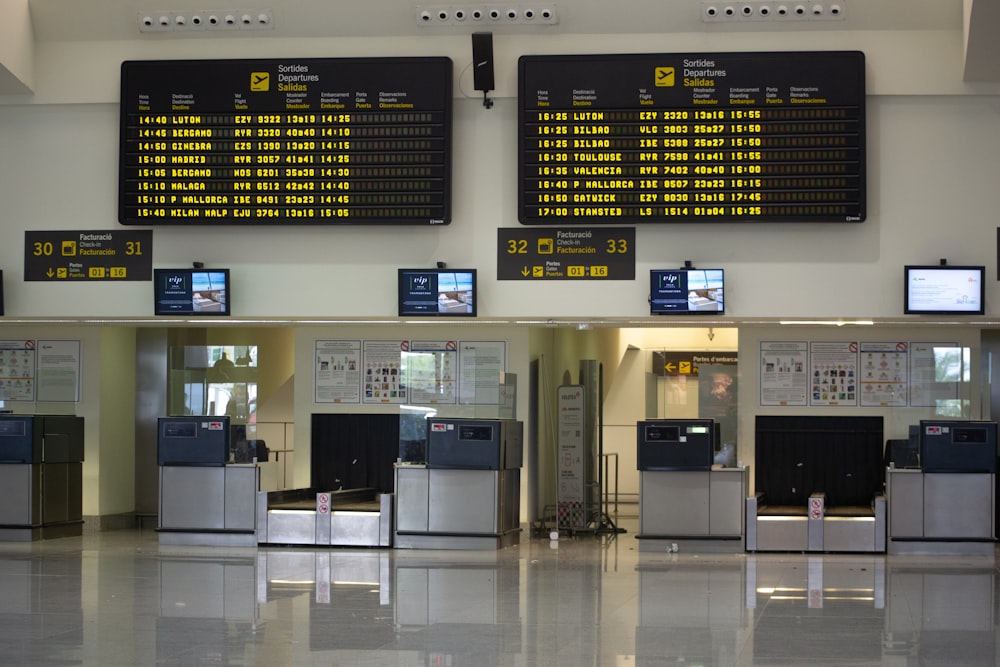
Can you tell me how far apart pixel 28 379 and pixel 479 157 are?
20.2 ft

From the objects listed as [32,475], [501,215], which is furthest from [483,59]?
[32,475]

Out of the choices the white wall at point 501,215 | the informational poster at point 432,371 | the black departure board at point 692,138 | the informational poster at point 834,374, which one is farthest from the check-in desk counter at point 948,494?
the informational poster at point 432,371

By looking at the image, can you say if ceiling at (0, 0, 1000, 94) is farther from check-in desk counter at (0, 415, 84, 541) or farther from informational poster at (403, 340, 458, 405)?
informational poster at (403, 340, 458, 405)

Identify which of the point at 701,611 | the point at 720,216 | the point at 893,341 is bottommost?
the point at 701,611

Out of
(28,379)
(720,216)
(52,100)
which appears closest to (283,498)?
(28,379)

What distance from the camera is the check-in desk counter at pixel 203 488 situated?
12.9 metres

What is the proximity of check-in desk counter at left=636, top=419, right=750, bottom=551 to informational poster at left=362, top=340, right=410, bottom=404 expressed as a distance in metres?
2.92

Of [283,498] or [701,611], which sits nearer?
[701,611]

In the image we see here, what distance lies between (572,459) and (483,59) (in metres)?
4.86

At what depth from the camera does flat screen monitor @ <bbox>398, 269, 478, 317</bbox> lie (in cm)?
1152

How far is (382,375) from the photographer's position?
14023mm

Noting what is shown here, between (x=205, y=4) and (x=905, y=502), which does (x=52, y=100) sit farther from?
(x=905, y=502)

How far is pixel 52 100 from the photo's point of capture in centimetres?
1215

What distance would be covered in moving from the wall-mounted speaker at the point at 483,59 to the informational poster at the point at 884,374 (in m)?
4.70
